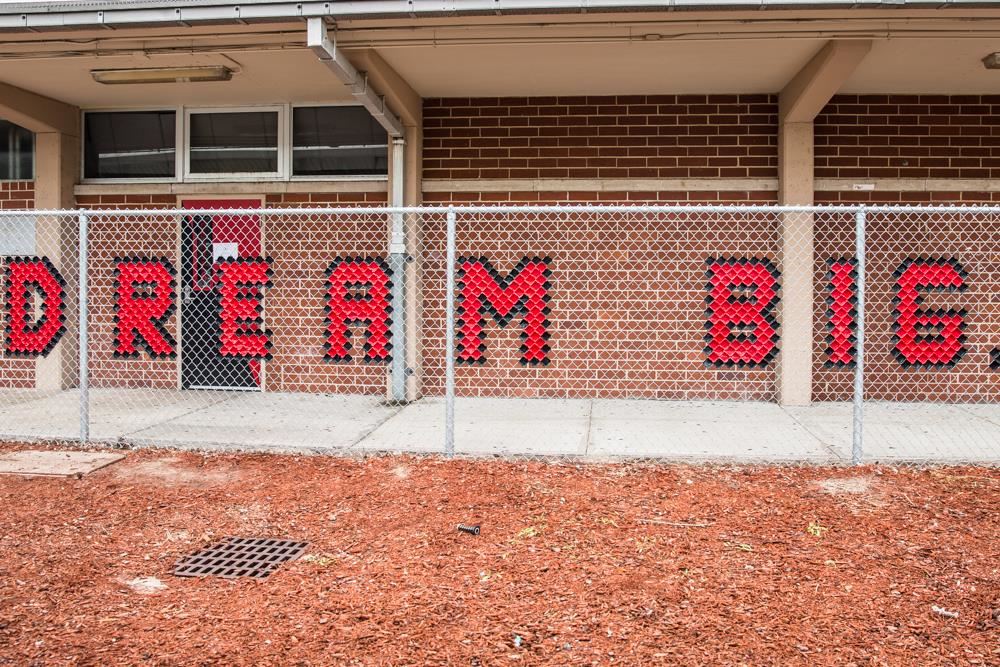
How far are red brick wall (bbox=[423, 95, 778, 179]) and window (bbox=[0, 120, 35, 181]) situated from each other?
4.70 meters

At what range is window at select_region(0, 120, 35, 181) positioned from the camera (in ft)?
29.1

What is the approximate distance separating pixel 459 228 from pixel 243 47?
2.76 meters

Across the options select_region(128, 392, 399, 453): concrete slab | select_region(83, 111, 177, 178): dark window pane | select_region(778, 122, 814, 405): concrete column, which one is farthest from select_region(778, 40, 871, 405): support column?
select_region(83, 111, 177, 178): dark window pane

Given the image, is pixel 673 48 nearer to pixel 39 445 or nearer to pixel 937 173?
pixel 937 173

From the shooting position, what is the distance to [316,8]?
6004 millimetres

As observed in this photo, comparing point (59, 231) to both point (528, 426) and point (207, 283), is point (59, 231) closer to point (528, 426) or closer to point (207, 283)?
point (207, 283)

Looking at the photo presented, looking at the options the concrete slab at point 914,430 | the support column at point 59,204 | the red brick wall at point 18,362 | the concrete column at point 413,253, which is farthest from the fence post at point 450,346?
the red brick wall at point 18,362

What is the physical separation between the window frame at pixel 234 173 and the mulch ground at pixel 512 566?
408 centimetres

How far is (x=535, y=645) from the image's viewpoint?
2.97 m

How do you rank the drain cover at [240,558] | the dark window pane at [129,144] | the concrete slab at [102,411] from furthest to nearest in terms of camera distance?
1. the dark window pane at [129,144]
2. the concrete slab at [102,411]
3. the drain cover at [240,558]

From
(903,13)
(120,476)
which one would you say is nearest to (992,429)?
(903,13)

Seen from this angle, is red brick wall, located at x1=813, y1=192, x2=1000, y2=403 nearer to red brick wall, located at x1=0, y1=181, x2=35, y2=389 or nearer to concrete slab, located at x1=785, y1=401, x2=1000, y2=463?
concrete slab, located at x1=785, y1=401, x2=1000, y2=463

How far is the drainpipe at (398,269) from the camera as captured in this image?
24.1 ft

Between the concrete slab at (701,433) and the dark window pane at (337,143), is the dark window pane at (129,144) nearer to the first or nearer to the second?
the dark window pane at (337,143)
